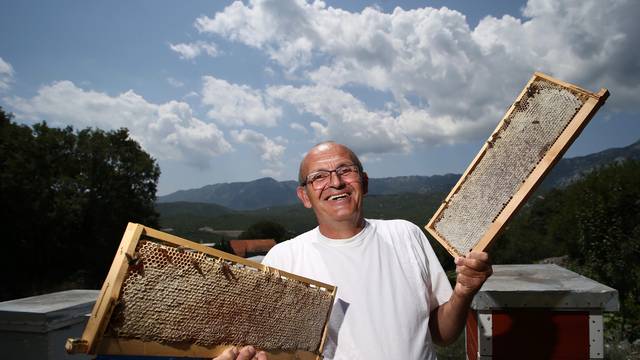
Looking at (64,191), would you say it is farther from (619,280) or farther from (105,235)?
(619,280)

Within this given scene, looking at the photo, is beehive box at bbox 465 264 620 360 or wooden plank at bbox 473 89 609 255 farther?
beehive box at bbox 465 264 620 360

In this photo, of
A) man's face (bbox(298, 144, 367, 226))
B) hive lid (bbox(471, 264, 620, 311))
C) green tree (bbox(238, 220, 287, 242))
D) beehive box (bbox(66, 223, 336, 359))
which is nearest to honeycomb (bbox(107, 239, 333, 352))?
beehive box (bbox(66, 223, 336, 359))

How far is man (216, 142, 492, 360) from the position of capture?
8.02 feet

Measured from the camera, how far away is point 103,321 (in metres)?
1.61

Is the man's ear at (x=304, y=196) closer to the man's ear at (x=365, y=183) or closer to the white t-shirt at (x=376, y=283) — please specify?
the white t-shirt at (x=376, y=283)

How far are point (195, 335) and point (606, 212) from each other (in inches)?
1287

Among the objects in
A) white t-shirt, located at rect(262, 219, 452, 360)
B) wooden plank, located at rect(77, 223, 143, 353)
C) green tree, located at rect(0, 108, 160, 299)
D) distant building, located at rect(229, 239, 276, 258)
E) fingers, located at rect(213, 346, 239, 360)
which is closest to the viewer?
wooden plank, located at rect(77, 223, 143, 353)

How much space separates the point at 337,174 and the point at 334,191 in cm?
13

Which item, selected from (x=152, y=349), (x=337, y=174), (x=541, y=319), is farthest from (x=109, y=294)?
(x=541, y=319)

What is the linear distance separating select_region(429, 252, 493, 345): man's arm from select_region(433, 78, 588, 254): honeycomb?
0.64 ft

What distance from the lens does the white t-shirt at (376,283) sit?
2424 mm

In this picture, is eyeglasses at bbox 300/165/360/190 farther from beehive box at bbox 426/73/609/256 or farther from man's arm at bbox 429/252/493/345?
man's arm at bbox 429/252/493/345

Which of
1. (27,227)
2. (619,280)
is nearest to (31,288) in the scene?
(27,227)

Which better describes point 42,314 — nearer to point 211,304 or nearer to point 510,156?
point 211,304
